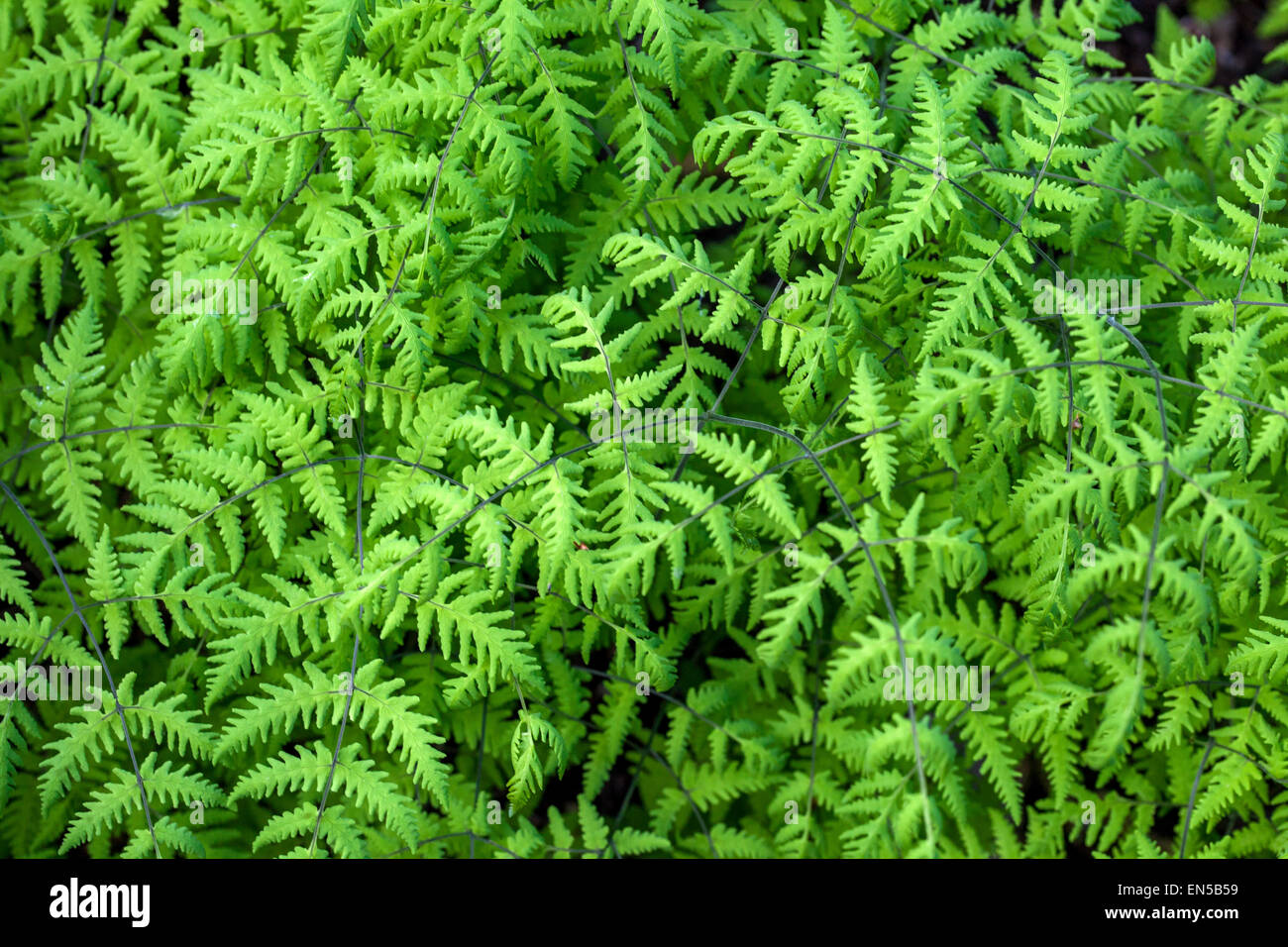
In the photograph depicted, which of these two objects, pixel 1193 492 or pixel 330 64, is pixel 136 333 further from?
pixel 1193 492

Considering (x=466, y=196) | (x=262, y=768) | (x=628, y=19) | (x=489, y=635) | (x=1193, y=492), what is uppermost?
(x=628, y=19)

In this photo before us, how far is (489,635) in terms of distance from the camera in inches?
92.4

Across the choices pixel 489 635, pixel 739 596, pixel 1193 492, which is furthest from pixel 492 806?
pixel 1193 492

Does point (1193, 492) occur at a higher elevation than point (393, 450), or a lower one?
lower
